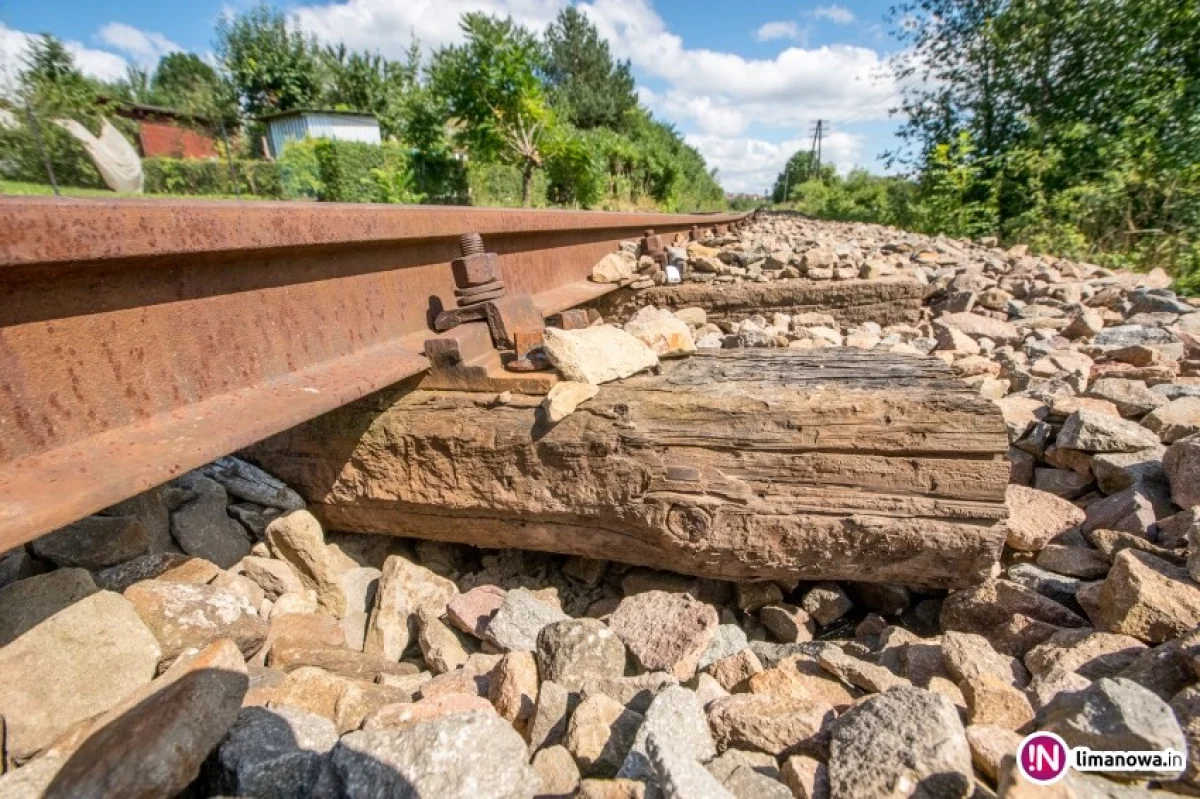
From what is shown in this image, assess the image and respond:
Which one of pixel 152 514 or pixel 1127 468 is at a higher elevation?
pixel 152 514

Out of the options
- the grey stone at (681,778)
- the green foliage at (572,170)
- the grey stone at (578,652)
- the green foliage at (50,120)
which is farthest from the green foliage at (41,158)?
the grey stone at (681,778)

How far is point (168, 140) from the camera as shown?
35.1 metres

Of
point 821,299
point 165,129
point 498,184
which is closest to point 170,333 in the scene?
point 821,299

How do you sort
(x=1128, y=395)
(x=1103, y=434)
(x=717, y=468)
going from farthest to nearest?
(x=1128, y=395), (x=1103, y=434), (x=717, y=468)

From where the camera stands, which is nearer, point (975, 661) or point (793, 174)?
point (975, 661)

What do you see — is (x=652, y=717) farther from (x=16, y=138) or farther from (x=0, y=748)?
(x=16, y=138)

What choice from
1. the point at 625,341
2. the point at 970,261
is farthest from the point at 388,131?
the point at 625,341

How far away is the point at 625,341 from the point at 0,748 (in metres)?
1.61

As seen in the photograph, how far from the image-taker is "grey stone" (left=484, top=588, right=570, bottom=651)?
5.24ft

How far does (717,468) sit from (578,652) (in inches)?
22.9

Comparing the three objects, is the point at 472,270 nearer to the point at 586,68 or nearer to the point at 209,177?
the point at 209,177

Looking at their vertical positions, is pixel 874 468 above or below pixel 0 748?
above

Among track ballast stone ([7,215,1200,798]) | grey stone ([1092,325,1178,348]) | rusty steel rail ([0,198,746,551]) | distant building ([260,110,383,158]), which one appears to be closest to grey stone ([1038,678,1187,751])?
track ballast stone ([7,215,1200,798])

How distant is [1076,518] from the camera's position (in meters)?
1.77
